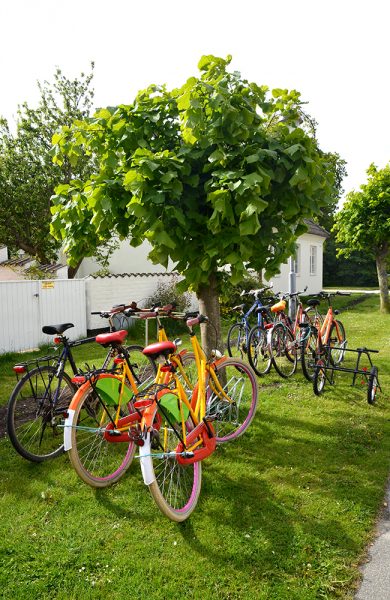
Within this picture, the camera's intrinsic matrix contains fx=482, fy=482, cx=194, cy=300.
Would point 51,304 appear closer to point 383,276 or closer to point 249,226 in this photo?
point 249,226

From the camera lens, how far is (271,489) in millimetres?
3834

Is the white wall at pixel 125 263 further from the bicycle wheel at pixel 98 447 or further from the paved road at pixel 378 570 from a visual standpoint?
the paved road at pixel 378 570

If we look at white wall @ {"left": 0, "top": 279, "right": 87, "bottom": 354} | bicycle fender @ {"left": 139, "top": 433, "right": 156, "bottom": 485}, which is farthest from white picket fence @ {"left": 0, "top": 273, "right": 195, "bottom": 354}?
bicycle fender @ {"left": 139, "top": 433, "right": 156, "bottom": 485}

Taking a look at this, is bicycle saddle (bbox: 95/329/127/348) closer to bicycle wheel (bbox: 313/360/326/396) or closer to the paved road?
the paved road

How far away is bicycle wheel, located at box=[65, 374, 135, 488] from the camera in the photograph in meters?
3.79

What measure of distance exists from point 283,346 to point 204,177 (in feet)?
12.6

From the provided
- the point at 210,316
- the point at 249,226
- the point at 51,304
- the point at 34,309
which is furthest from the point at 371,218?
the point at 249,226

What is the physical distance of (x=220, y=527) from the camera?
Answer: 3299 millimetres

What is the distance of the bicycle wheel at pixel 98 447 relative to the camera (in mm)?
3787

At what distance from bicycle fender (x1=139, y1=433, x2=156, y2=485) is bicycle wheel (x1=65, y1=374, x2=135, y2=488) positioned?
815 millimetres

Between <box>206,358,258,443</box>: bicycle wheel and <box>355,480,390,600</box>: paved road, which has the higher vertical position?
<box>206,358,258,443</box>: bicycle wheel

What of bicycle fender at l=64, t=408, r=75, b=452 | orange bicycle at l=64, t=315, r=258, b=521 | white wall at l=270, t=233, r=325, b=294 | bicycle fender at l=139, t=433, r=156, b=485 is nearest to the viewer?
bicycle fender at l=139, t=433, r=156, b=485

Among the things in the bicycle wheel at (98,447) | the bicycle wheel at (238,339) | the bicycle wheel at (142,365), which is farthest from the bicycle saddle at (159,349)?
the bicycle wheel at (238,339)

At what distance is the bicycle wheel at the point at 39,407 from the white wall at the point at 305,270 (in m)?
17.1
